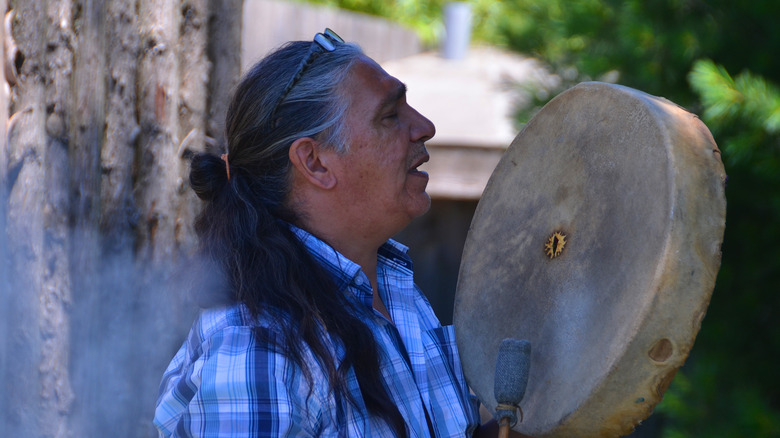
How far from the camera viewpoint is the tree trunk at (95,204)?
190 cm

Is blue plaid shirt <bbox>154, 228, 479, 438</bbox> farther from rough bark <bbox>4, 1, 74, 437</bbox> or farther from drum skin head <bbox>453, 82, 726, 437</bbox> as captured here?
rough bark <bbox>4, 1, 74, 437</bbox>

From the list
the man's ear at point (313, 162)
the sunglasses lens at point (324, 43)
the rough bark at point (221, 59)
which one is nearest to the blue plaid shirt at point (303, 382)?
the man's ear at point (313, 162)

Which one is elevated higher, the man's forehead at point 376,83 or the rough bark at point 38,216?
the man's forehead at point 376,83

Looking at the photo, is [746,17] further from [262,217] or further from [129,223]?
[129,223]

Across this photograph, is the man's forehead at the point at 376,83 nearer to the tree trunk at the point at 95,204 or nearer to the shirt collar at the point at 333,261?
the shirt collar at the point at 333,261

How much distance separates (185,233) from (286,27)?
3083 millimetres

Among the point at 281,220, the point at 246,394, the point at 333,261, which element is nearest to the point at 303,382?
the point at 246,394

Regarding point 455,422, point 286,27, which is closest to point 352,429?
point 455,422

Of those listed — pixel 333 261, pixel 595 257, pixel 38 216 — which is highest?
pixel 595 257

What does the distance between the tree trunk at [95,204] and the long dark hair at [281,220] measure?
0.89 ft

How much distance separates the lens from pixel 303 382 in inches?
55.7

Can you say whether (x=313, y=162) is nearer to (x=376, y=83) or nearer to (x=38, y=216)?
(x=376, y=83)

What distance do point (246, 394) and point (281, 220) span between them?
487 millimetres

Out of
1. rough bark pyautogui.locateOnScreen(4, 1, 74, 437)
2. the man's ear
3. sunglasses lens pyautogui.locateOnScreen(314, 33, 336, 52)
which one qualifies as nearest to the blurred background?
rough bark pyautogui.locateOnScreen(4, 1, 74, 437)
